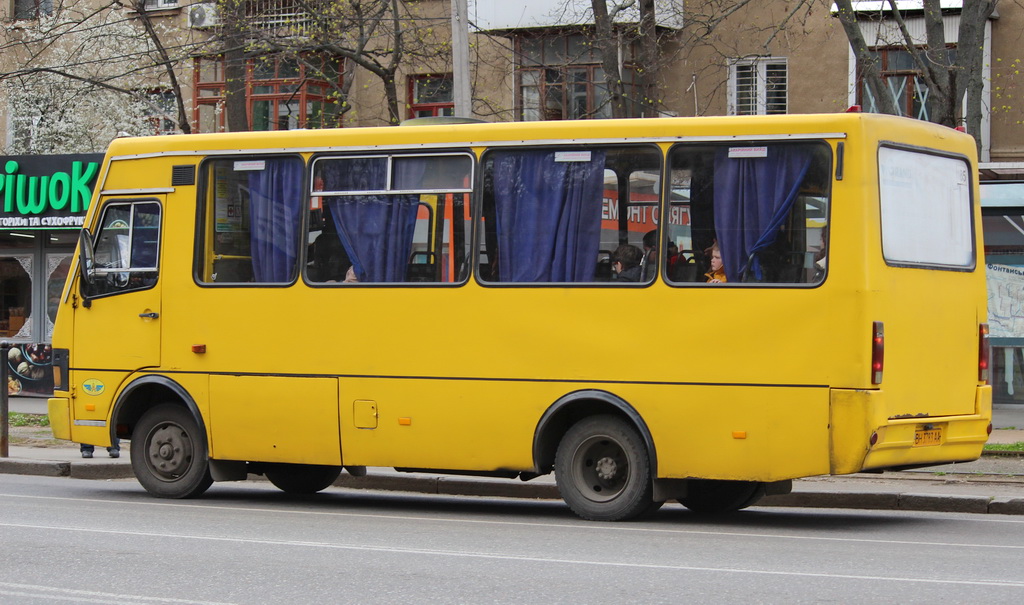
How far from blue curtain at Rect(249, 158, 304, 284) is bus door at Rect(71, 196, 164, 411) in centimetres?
104

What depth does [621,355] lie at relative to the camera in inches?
426

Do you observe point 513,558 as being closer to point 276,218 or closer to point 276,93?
point 276,218

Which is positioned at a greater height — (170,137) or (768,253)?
(170,137)

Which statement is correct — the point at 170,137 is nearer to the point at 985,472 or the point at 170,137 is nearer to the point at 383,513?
the point at 383,513

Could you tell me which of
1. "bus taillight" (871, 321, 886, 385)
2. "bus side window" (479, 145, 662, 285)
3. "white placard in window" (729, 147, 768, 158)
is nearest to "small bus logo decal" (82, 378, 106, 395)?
"bus side window" (479, 145, 662, 285)

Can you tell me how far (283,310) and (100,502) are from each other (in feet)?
7.76

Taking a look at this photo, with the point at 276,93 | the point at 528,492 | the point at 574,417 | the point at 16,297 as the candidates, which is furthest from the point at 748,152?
the point at 276,93

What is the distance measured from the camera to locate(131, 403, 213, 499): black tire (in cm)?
1263

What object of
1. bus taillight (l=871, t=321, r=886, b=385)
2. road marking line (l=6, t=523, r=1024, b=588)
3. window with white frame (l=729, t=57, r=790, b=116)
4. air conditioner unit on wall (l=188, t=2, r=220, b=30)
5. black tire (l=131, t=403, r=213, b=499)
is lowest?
road marking line (l=6, t=523, r=1024, b=588)

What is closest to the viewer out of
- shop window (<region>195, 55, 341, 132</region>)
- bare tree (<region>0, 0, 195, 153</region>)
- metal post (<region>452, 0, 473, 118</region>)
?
metal post (<region>452, 0, 473, 118</region>)

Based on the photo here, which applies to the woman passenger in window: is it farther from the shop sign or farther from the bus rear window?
the shop sign

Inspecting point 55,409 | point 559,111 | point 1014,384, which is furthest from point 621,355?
point 559,111

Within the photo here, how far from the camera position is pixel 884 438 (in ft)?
33.1

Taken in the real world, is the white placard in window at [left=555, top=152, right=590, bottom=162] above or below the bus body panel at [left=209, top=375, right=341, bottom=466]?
above
